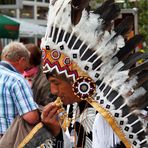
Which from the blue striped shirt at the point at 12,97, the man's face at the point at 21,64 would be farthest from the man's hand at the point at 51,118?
the man's face at the point at 21,64

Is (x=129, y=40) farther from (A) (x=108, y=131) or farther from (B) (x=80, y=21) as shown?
(A) (x=108, y=131)

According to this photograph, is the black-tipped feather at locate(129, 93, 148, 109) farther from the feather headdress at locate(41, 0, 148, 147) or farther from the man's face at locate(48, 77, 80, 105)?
the man's face at locate(48, 77, 80, 105)

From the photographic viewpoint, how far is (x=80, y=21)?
9.26 ft

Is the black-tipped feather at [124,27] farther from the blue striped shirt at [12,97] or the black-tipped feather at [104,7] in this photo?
the blue striped shirt at [12,97]

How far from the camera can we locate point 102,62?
2777mm

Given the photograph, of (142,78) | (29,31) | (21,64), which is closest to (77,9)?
(142,78)

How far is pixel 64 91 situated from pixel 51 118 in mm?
226

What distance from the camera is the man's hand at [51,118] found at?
305 centimetres

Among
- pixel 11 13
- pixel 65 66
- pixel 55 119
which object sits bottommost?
pixel 11 13

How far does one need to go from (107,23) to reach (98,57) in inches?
7.0

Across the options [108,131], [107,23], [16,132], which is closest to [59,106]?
[108,131]

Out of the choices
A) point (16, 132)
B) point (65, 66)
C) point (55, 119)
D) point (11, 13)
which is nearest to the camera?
point (65, 66)

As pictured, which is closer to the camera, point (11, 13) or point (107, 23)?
point (107, 23)

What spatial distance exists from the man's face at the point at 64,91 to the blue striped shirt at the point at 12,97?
148cm
